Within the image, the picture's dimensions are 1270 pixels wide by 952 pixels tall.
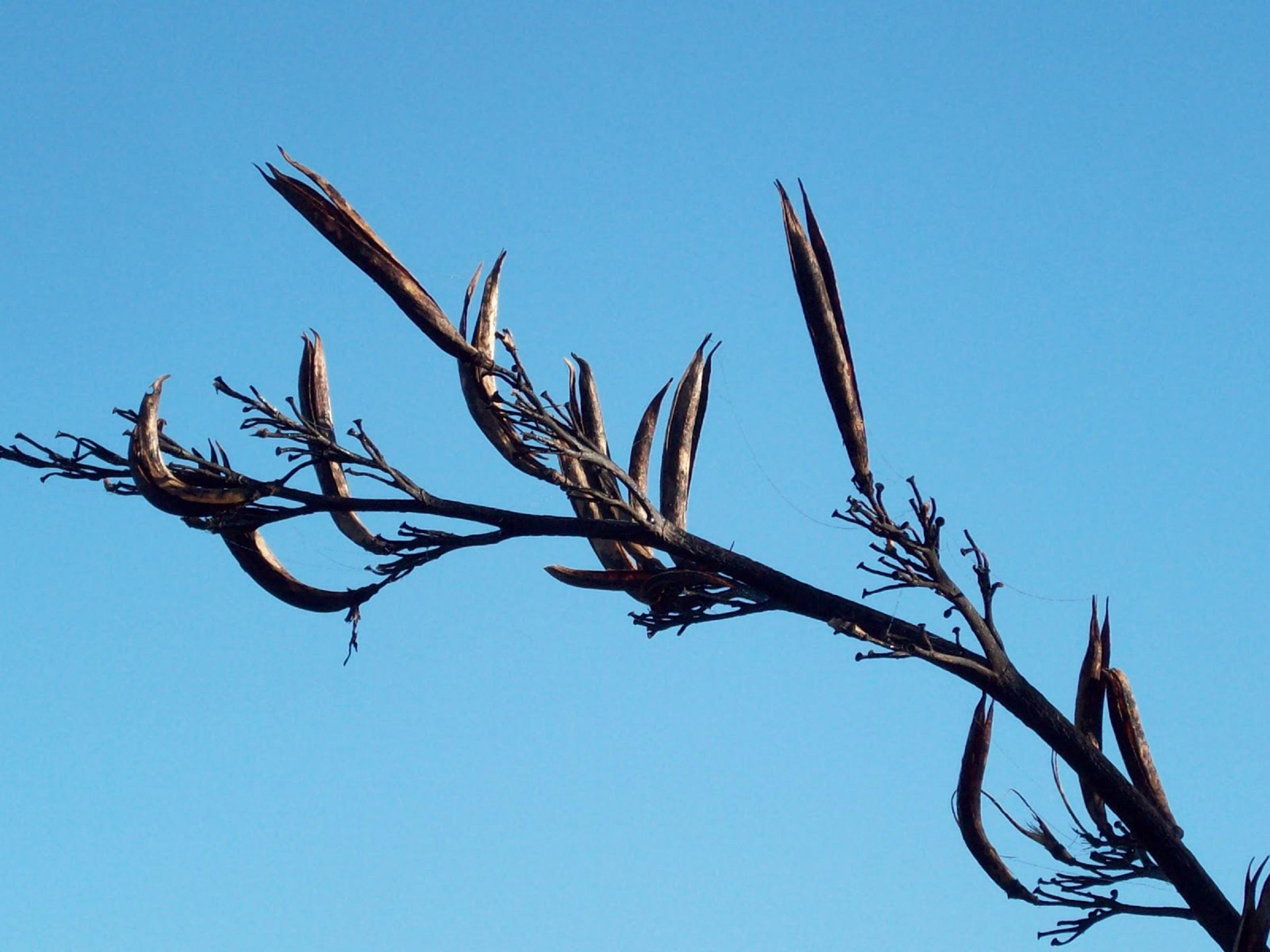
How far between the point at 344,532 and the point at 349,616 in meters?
0.34

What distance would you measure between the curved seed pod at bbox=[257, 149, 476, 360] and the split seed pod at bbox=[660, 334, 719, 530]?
0.97m

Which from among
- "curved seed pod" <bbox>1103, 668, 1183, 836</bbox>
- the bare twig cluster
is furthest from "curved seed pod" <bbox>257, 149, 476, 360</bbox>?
"curved seed pod" <bbox>1103, 668, 1183, 836</bbox>

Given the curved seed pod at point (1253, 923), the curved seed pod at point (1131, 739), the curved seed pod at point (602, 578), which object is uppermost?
the curved seed pod at point (602, 578)

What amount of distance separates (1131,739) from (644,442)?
2.29 m

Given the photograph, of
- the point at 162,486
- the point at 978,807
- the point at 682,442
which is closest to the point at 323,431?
the point at 162,486

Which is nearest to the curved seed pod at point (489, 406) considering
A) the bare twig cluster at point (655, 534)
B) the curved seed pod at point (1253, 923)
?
the bare twig cluster at point (655, 534)

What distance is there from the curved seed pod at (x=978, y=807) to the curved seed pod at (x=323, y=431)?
2389mm

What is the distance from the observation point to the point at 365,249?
615 cm

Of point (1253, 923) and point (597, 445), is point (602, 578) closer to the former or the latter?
point (597, 445)

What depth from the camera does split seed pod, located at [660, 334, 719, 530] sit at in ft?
21.4

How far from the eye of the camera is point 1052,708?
5945mm

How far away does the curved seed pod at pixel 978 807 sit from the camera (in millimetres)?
6156

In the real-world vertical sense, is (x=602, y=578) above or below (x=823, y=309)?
below

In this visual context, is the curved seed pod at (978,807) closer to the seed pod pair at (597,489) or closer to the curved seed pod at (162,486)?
the seed pod pair at (597,489)
